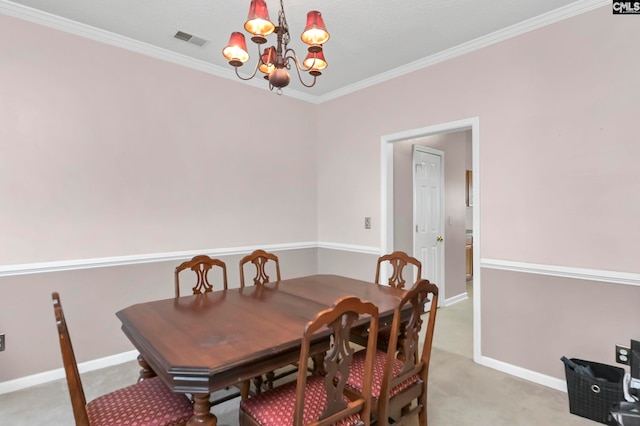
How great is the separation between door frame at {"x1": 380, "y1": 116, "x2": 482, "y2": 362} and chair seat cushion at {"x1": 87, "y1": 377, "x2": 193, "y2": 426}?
2394 mm

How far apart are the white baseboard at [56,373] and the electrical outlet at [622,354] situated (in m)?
3.66

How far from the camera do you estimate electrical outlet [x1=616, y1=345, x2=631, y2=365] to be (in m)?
2.16

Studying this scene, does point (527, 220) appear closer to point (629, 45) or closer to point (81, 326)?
point (629, 45)

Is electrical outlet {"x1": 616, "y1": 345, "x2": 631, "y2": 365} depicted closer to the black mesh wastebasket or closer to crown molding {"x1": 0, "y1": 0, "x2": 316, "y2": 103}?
the black mesh wastebasket

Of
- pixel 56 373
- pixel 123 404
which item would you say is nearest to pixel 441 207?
pixel 123 404

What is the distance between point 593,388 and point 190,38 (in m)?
3.87

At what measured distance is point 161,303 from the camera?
6.62 ft

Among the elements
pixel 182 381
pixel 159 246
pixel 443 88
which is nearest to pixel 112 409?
pixel 182 381

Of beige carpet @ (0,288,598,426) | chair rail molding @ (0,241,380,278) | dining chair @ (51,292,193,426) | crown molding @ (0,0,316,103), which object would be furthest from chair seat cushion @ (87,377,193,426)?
crown molding @ (0,0,316,103)

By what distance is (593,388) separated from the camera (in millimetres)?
2096

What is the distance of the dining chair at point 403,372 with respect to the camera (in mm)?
1539

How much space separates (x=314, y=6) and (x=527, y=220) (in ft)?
7.44

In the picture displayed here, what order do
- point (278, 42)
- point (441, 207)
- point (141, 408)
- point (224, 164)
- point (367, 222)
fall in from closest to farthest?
point (141, 408) → point (278, 42) → point (224, 164) → point (367, 222) → point (441, 207)

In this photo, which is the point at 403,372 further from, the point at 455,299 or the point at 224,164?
the point at 455,299
